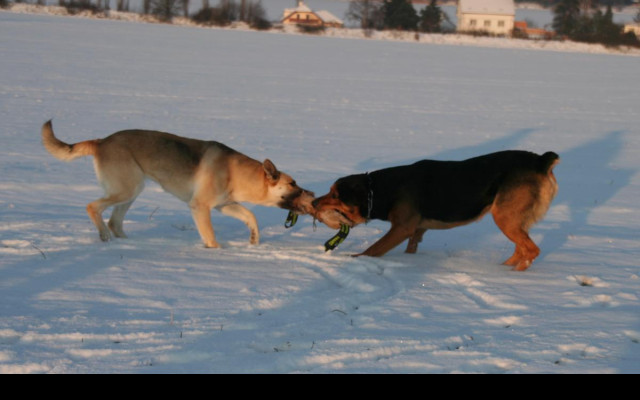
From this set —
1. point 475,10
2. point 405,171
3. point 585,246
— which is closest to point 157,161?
point 405,171

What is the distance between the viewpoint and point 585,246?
29.7 ft

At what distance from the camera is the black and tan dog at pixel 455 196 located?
296 inches

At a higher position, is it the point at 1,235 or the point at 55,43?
the point at 55,43

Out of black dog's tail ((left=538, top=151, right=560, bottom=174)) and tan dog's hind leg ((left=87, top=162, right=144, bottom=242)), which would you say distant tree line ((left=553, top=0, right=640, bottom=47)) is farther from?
tan dog's hind leg ((left=87, top=162, right=144, bottom=242))

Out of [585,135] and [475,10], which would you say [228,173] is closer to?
[585,135]

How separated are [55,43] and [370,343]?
35.2 m

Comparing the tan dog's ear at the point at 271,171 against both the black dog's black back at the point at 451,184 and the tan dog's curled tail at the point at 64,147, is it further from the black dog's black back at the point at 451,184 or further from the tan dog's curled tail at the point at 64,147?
the tan dog's curled tail at the point at 64,147

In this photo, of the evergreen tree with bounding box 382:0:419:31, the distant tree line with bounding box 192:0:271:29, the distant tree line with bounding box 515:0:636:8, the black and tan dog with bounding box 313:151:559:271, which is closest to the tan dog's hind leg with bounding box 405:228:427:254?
the black and tan dog with bounding box 313:151:559:271

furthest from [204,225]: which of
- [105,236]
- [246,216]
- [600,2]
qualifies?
[600,2]

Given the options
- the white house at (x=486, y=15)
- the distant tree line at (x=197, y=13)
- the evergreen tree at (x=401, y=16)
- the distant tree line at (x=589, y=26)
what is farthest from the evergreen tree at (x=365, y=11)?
the distant tree line at (x=589, y=26)

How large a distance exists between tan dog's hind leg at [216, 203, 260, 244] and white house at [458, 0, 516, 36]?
101 metres

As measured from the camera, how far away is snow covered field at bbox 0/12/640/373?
475 centimetres

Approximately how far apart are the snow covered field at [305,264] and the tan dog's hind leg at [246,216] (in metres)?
0.20

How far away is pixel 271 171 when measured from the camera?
316 inches
